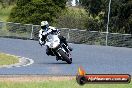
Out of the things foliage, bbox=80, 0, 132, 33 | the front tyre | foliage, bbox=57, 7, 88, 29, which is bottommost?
foliage, bbox=57, 7, 88, 29

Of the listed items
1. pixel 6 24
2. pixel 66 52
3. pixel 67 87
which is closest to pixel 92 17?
pixel 6 24

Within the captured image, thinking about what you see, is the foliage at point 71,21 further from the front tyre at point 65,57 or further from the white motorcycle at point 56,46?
the front tyre at point 65,57

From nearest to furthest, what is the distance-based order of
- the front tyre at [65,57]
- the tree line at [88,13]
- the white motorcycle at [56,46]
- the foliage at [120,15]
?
the front tyre at [65,57], the white motorcycle at [56,46], the foliage at [120,15], the tree line at [88,13]

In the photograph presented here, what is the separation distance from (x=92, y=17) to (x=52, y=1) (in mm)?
4244

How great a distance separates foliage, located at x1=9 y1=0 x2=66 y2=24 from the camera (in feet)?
162

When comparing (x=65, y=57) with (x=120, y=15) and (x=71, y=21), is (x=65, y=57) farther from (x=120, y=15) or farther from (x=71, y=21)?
(x=71, y=21)

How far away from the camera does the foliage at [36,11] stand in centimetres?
4950

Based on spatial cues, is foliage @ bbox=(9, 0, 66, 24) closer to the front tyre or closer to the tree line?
the tree line

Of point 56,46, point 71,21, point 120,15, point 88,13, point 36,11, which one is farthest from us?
point 36,11

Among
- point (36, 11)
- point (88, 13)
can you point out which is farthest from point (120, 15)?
point (36, 11)

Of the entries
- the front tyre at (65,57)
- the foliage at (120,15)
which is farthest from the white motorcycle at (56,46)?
the foliage at (120,15)

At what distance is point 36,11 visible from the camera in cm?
5044

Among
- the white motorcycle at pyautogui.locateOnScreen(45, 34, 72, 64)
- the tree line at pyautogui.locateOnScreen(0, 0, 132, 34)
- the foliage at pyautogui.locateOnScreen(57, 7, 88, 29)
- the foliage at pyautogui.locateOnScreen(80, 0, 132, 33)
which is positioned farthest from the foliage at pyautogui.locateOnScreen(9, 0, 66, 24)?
the white motorcycle at pyautogui.locateOnScreen(45, 34, 72, 64)

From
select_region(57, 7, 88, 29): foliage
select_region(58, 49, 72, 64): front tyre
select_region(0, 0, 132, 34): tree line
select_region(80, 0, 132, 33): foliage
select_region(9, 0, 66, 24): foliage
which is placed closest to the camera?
select_region(58, 49, 72, 64): front tyre
